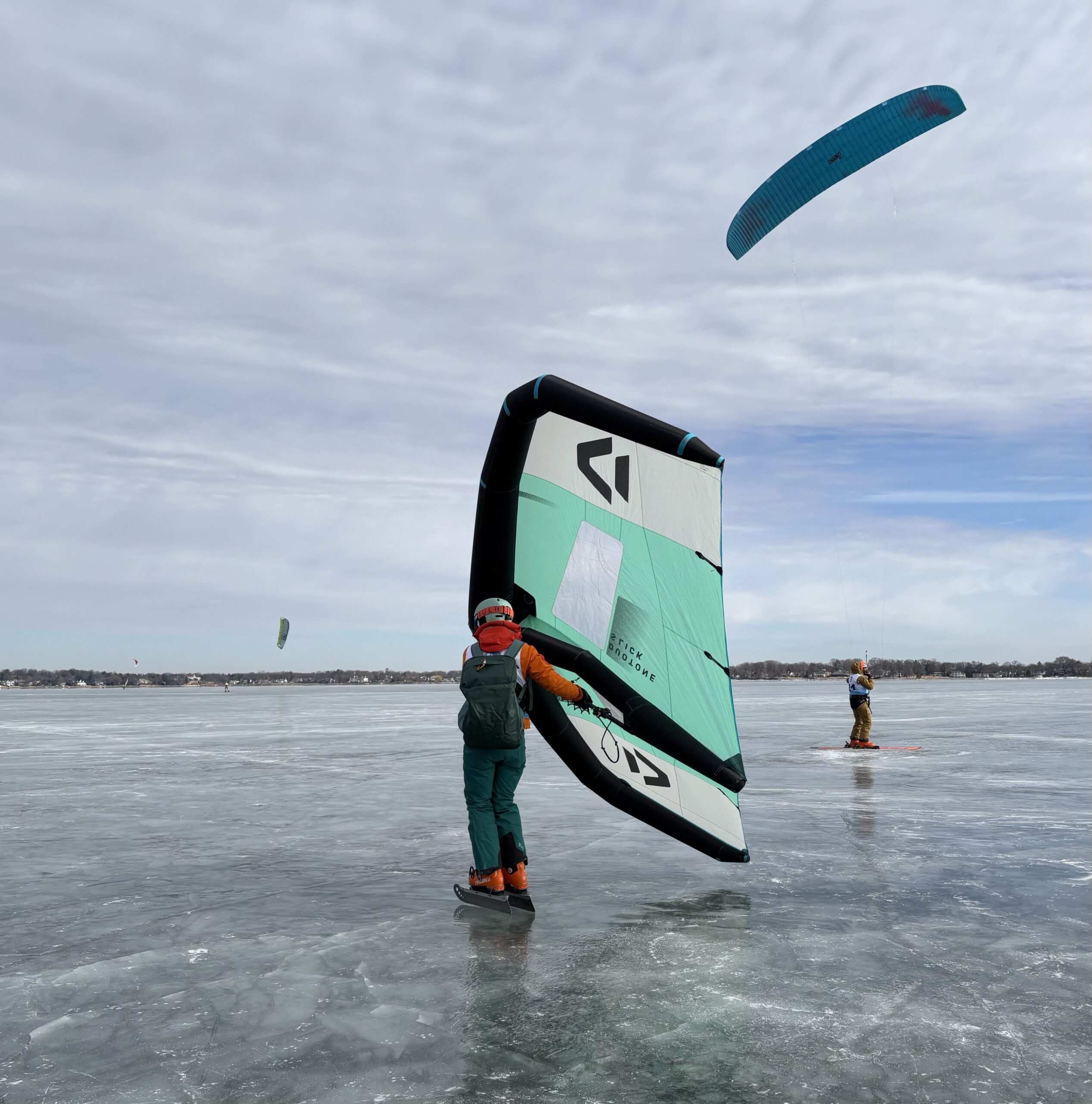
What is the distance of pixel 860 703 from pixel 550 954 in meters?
12.0

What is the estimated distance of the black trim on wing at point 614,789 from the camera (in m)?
6.30

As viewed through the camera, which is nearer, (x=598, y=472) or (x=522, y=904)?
(x=522, y=904)

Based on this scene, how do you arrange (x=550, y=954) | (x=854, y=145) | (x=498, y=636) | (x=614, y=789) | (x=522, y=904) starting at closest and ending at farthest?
1. (x=550, y=954)
2. (x=522, y=904)
3. (x=498, y=636)
4. (x=614, y=789)
5. (x=854, y=145)

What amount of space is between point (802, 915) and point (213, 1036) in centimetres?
308

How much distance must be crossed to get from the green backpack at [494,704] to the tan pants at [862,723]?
435 inches

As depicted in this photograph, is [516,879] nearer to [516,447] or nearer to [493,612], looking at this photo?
[493,612]

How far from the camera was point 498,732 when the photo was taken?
215 inches

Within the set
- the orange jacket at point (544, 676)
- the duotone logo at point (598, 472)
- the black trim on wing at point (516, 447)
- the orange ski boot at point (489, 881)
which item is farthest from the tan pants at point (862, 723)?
the orange ski boot at point (489, 881)

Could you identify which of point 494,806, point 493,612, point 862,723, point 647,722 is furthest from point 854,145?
point 862,723

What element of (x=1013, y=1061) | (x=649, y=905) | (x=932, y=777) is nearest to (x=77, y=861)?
(x=649, y=905)

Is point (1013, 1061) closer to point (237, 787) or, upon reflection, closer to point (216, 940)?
point (216, 940)

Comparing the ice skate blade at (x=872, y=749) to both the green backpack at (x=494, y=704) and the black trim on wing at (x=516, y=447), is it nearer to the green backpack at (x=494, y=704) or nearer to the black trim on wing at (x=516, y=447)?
the black trim on wing at (x=516, y=447)

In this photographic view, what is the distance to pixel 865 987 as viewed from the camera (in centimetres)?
396

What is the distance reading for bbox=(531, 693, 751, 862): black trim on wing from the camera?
248 inches
